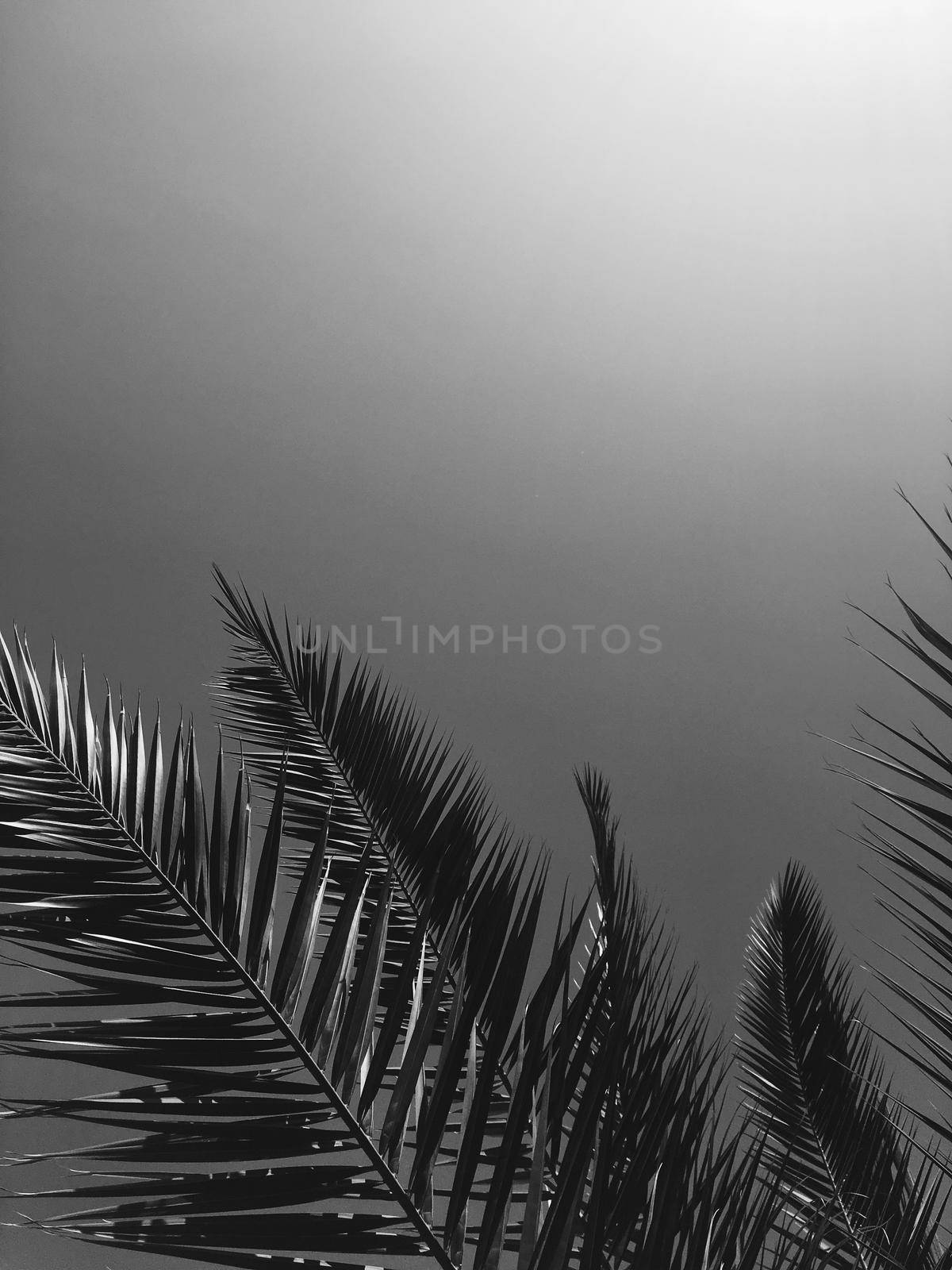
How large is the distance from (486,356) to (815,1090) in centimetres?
301

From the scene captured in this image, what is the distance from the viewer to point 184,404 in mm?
3949

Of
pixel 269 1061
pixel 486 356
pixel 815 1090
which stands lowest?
pixel 815 1090

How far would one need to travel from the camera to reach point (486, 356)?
4012 mm

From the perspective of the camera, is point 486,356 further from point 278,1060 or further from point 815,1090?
point 278,1060

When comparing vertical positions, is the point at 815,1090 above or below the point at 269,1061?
below

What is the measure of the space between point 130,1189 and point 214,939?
16 centimetres

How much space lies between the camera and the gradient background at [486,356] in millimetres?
3922

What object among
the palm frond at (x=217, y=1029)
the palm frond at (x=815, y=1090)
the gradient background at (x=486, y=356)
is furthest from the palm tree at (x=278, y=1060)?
the gradient background at (x=486, y=356)

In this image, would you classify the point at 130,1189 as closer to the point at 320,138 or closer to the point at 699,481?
the point at 699,481

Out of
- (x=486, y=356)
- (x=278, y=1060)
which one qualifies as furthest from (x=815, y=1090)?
(x=486, y=356)

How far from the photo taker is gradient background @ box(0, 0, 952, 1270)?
392 cm

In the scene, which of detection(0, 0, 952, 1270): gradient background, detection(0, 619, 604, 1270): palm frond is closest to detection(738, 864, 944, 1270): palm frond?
detection(0, 619, 604, 1270): palm frond

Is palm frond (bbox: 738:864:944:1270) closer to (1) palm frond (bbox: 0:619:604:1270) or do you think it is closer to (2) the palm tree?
(2) the palm tree

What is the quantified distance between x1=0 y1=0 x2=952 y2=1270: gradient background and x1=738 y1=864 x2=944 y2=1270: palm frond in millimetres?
1797
